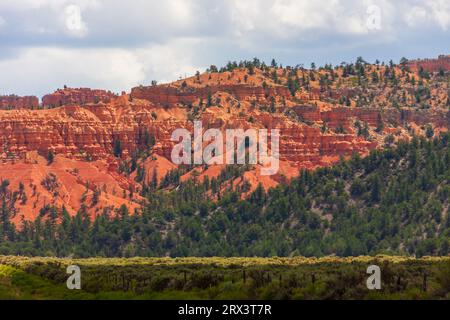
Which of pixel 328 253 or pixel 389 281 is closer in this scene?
pixel 389 281

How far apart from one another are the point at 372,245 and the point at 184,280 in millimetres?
113861

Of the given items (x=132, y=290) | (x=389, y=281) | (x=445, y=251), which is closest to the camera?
(x=389, y=281)

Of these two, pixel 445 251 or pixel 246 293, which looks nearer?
pixel 246 293
